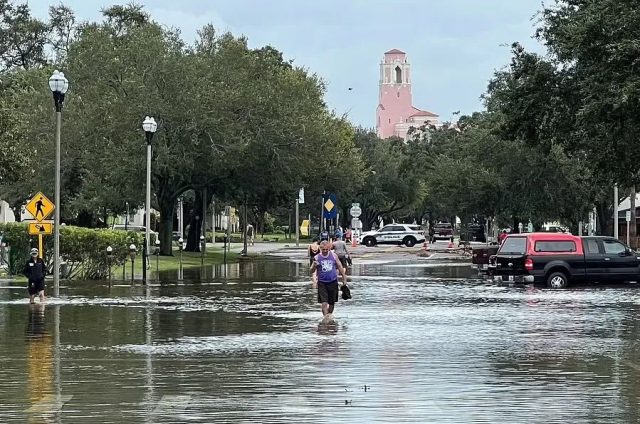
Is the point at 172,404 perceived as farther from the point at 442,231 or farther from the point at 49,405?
the point at 442,231

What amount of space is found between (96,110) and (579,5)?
26532 millimetres

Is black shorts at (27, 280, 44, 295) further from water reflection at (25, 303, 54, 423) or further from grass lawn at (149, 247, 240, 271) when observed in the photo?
grass lawn at (149, 247, 240, 271)

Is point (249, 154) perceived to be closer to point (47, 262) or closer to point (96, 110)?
point (96, 110)

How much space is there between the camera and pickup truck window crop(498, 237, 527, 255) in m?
34.6

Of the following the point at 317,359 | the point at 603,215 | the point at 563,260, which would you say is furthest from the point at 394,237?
the point at 317,359

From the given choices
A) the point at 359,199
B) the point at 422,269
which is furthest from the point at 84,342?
the point at 359,199

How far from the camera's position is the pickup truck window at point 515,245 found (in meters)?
34.6

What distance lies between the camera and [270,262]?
55.9 meters

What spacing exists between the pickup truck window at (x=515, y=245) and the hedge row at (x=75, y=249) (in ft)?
40.7

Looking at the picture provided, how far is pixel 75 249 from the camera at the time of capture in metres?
37.3

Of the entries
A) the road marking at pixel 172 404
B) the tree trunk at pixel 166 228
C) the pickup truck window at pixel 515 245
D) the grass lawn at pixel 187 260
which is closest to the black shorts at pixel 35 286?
the pickup truck window at pixel 515 245

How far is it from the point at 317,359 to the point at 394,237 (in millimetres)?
71492

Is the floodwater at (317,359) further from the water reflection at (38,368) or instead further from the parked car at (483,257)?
the parked car at (483,257)

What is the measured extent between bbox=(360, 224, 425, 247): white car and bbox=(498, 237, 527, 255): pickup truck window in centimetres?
5154
